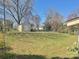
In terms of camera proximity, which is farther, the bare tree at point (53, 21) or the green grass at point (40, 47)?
the bare tree at point (53, 21)

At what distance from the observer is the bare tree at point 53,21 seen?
54.7 meters

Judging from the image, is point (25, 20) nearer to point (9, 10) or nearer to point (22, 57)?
point (9, 10)

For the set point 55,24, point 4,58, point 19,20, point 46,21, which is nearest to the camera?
point 4,58

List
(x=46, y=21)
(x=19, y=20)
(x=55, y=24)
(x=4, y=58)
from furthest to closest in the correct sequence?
1. (x=46, y=21)
2. (x=55, y=24)
3. (x=19, y=20)
4. (x=4, y=58)

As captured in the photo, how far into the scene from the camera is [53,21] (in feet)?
185

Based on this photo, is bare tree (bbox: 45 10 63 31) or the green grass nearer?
the green grass

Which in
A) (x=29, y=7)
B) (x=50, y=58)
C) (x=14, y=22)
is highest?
(x=29, y=7)

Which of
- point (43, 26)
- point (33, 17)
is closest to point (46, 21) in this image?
point (43, 26)

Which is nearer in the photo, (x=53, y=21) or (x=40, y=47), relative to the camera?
(x=40, y=47)

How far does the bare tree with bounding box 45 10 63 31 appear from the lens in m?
54.7

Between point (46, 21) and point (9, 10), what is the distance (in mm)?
16377

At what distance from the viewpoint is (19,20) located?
143 feet

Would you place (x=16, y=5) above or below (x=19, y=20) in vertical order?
above

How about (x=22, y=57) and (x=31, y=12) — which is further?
(x=31, y=12)
